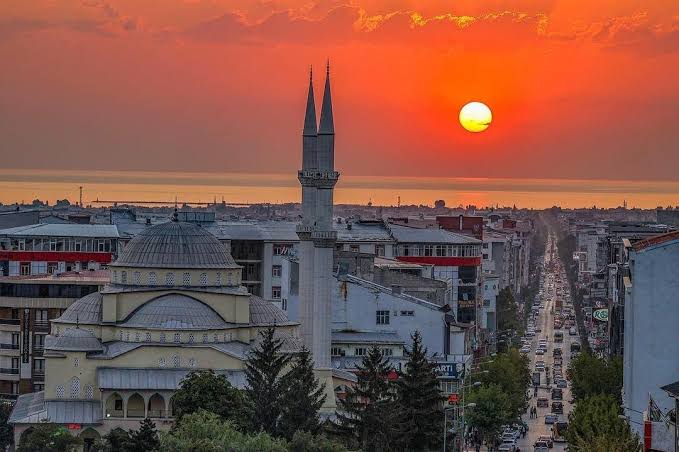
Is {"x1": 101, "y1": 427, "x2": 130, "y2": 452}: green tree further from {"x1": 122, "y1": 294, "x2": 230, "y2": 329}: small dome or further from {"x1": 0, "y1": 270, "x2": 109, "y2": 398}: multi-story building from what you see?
{"x1": 0, "y1": 270, "x2": 109, "y2": 398}: multi-story building

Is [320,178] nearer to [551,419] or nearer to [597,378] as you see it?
[597,378]

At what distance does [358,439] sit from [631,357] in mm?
10356

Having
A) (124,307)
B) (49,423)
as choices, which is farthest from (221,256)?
(49,423)

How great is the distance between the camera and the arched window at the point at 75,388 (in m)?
81.7

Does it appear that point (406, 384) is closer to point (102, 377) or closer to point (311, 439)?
point (311, 439)

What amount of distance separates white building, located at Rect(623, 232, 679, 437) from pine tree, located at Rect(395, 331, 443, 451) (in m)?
7.16

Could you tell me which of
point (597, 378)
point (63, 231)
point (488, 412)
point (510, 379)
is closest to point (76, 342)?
point (488, 412)

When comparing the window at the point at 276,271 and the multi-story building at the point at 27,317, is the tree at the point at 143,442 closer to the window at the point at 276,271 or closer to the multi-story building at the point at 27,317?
the multi-story building at the point at 27,317

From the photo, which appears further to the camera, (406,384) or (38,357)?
(38,357)

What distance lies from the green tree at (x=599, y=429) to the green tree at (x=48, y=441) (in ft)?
61.3

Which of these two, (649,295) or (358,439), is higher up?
(649,295)

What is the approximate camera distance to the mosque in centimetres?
8112

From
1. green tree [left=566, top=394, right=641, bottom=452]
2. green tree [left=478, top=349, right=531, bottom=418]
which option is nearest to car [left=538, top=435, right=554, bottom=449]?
green tree [left=478, top=349, right=531, bottom=418]

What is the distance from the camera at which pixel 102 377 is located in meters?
81.4
